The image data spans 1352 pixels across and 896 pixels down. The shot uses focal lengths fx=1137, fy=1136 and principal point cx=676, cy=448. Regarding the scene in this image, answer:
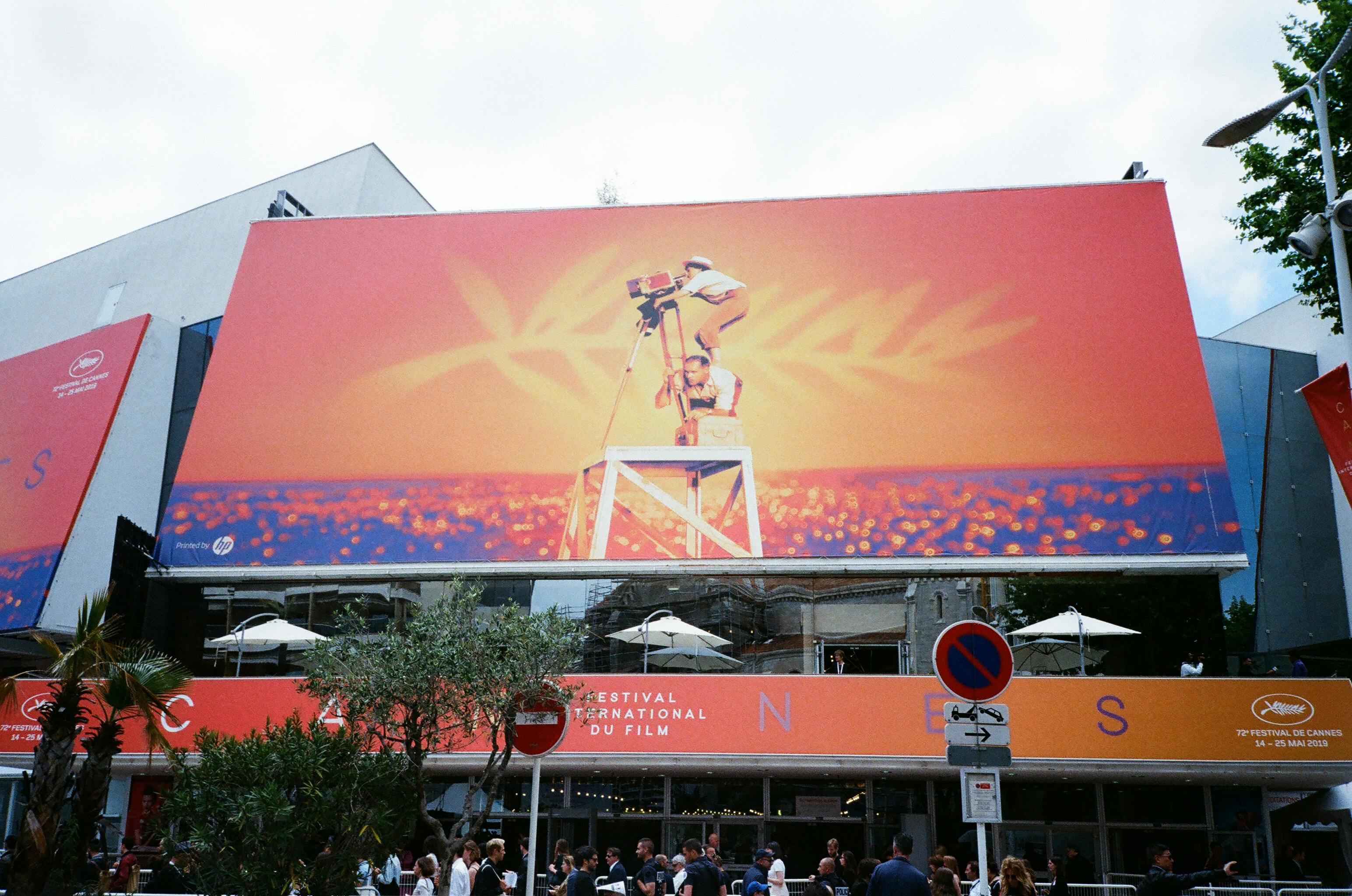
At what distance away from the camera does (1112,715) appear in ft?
50.3

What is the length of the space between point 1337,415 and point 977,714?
8578mm

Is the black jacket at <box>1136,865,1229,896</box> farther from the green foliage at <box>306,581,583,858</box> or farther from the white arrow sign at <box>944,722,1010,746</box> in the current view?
the green foliage at <box>306,581,583,858</box>

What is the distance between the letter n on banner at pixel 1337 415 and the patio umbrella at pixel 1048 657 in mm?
5377

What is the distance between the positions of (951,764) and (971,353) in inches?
539

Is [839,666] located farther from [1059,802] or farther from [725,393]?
[725,393]

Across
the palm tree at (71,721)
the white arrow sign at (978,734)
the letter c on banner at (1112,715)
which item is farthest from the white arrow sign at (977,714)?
the letter c on banner at (1112,715)

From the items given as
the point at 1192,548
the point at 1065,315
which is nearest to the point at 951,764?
the point at 1192,548

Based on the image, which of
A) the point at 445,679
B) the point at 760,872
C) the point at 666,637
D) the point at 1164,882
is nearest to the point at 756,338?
the point at 666,637

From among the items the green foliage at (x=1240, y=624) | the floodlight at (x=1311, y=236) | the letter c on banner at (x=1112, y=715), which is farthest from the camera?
the green foliage at (x=1240, y=624)

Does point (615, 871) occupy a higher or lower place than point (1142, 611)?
lower

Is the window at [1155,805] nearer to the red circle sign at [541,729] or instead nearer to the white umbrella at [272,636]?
the red circle sign at [541,729]

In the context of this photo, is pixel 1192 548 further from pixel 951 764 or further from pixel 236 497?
pixel 236 497

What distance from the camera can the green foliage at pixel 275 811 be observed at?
324 inches

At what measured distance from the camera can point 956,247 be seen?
20.3 m
